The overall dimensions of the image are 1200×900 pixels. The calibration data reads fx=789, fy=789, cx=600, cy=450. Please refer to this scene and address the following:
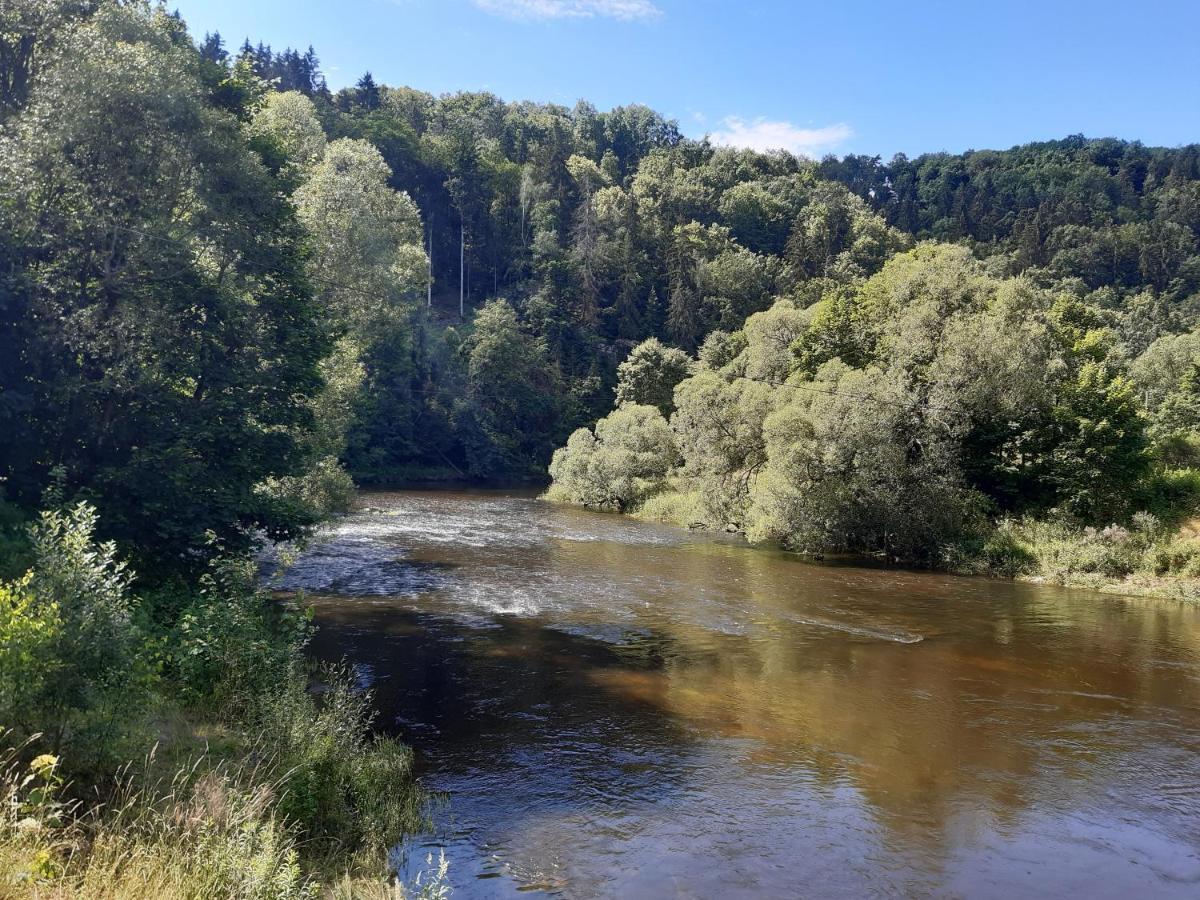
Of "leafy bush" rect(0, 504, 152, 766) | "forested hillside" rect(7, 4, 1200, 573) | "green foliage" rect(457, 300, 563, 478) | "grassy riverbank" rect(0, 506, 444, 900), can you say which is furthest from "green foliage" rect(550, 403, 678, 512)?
"leafy bush" rect(0, 504, 152, 766)

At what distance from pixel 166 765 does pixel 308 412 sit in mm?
13775

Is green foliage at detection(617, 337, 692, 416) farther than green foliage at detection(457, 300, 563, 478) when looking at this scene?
No

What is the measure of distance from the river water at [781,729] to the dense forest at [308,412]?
82.5 inches

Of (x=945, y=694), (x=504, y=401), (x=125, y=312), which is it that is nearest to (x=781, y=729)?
(x=945, y=694)

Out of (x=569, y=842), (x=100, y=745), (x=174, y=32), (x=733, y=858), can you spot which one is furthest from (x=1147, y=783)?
(x=174, y=32)

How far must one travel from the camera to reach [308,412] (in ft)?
69.5

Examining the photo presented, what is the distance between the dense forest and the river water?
2.09m

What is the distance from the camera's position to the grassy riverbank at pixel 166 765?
5.66 metres

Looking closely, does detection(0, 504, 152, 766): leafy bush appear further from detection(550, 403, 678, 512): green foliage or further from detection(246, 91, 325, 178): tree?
detection(550, 403, 678, 512): green foliage

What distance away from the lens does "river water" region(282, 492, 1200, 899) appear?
9797mm

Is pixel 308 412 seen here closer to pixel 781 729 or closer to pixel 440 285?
pixel 781 729

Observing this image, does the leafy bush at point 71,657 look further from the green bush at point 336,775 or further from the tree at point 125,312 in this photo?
the tree at point 125,312

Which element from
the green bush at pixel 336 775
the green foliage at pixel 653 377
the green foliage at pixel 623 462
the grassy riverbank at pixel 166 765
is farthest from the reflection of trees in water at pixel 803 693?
the green foliage at pixel 653 377

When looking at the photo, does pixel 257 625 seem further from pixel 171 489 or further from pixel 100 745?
pixel 100 745
